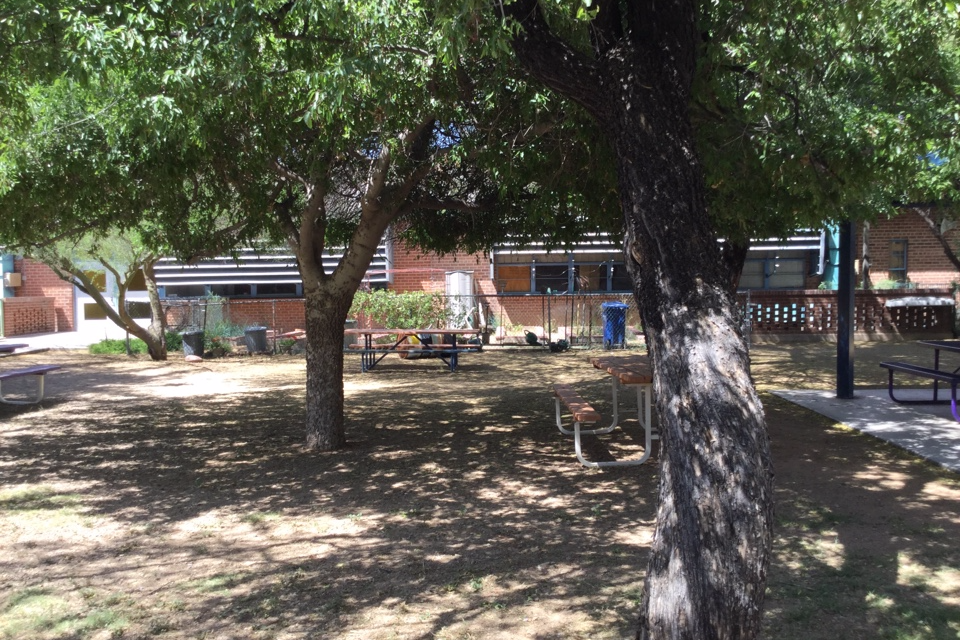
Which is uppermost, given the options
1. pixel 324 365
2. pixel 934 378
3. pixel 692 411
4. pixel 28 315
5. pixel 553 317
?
pixel 28 315

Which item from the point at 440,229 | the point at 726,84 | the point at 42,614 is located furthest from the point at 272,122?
the point at 42,614

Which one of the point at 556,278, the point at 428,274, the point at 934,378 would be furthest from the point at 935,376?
the point at 428,274

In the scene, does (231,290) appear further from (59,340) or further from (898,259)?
(898,259)

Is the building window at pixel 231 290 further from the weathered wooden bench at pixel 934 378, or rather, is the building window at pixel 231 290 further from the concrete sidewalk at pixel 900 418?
the weathered wooden bench at pixel 934 378

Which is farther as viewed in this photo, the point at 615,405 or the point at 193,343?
the point at 193,343

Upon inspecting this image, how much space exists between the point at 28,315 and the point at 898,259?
2644 centimetres

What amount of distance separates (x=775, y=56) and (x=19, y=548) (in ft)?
22.6

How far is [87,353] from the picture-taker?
20609 mm

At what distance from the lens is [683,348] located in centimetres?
338

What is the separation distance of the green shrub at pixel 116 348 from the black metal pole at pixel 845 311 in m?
16.5

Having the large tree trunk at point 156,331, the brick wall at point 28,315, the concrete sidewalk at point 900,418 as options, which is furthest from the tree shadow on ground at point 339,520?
the brick wall at point 28,315

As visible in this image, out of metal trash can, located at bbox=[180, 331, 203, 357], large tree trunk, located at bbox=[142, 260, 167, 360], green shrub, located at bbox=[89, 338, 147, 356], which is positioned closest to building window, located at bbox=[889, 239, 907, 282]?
metal trash can, located at bbox=[180, 331, 203, 357]

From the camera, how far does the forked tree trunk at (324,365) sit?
8734mm

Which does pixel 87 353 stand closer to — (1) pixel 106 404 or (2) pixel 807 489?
(1) pixel 106 404
